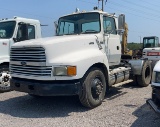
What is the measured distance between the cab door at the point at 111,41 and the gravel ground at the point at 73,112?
1.17 m

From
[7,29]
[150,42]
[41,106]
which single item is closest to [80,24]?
[41,106]

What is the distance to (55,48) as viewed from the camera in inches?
239

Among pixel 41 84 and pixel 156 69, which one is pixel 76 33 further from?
pixel 156 69

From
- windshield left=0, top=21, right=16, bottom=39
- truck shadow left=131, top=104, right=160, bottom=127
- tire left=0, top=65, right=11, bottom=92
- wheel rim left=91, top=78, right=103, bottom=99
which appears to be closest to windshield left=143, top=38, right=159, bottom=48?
windshield left=0, top=21, right=16, bottom=39

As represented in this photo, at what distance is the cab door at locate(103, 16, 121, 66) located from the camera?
7.65 m

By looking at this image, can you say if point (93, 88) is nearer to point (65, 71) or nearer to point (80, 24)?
point (65, 71)

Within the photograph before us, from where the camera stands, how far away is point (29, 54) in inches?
243

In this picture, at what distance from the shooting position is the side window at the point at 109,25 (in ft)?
25.1

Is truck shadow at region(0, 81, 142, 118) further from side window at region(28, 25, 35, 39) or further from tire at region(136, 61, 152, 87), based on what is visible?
side window at region(28, 25, 35, 39)

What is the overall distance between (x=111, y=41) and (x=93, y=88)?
1.96m

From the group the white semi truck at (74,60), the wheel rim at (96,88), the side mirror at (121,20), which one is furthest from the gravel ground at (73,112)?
the side mirror at (121,20)

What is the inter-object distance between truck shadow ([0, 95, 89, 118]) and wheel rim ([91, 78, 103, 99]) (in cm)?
45

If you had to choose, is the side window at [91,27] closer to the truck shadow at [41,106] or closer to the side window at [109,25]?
the side window at [109,25]

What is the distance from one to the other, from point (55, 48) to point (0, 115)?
2089 mm
